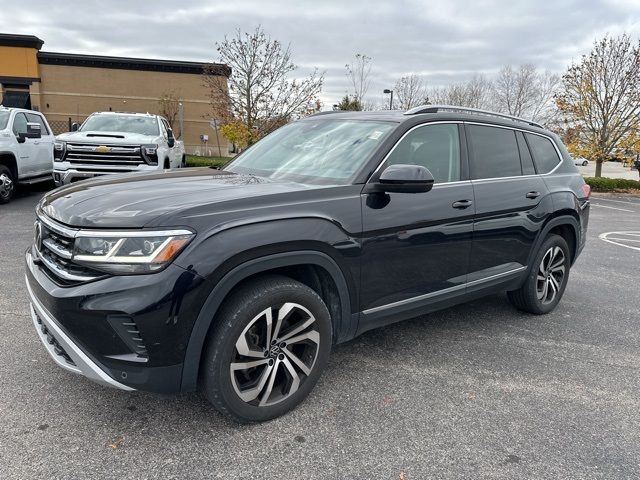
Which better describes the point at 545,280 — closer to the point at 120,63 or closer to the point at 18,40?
the point at 120,63

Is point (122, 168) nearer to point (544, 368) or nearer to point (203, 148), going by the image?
point (544, 368)

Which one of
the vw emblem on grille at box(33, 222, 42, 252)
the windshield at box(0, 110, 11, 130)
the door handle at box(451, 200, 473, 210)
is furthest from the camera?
the windshield at box(0, 110, 11, 130)

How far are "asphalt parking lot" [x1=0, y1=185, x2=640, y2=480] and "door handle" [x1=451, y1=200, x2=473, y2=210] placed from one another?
1.14 meters

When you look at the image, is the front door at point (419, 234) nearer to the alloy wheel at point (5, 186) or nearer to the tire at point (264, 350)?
the tire at point (264, 350)

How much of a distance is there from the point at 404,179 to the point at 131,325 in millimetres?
1690

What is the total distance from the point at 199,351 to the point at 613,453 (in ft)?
7.35

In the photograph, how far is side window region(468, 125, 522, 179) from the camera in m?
3.76

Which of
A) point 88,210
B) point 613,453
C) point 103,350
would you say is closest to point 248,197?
point 88,210

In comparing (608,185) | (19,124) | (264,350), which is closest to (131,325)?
(264,350)

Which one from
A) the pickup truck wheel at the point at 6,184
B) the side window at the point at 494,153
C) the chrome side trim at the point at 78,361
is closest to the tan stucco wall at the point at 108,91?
the pickup truck wheel at the point at 6,184

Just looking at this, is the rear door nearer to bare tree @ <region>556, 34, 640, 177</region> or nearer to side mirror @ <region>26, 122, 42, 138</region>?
side mirror @ <region>26, 122, 42, 138</region>

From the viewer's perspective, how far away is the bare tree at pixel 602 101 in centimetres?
1975

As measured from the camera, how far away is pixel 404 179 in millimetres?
2820

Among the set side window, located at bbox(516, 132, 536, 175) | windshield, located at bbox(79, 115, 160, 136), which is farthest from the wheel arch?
windshield, located at bbox(79, 115, 160, 136)
